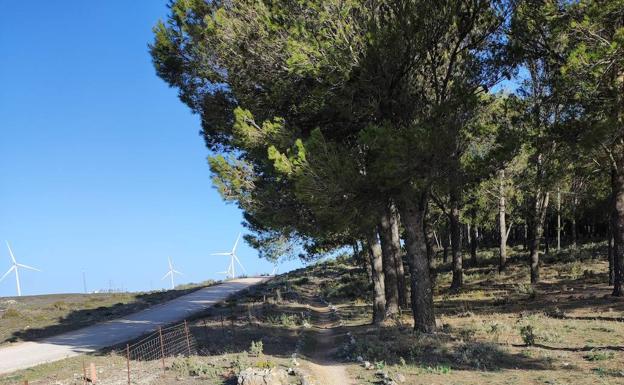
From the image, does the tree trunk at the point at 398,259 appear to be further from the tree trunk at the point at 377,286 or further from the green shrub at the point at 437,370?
the green shrub at the point at 437,370

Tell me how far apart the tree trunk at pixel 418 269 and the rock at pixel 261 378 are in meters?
6.27

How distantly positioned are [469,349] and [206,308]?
22.1 metres

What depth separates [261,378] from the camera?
420 inches

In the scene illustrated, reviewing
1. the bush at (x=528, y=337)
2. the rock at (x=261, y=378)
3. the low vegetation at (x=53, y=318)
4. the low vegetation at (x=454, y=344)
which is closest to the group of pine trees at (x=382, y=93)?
the low vegetation at (x=454, y=344)

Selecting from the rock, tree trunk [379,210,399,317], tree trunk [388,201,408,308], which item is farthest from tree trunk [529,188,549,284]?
the rock

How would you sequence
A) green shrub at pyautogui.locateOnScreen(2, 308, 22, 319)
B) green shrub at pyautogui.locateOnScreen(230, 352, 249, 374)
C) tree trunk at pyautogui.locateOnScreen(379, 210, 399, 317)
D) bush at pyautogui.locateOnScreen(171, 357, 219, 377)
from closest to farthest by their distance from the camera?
1. green shrub at pyautogui.locateOnScreen(230, 352, 249, 374)
2. bush at pyautogui.locateOnScreen(171, 357, 219, 377)
3. tree trunk at pyautogui.locateOnScreen(379, 210, 399, 317)
4. green shrub at pyautogui.locateOnScreen(2, 308, 22, 319)

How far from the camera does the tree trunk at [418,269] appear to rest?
16.1 meters

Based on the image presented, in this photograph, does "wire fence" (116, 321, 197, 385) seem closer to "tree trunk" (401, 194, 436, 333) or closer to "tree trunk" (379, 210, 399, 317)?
"tree trunk" (401, 194, 436, 333)

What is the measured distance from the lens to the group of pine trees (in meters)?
14.4

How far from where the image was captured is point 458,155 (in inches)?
625

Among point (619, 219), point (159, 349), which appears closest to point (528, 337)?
point (619, 219)

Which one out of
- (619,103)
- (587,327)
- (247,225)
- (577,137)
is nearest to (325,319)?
(247,225)

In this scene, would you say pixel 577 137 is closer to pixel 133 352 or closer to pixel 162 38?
pixel 162 38

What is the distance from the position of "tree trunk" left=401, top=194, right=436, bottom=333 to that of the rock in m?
6.27
